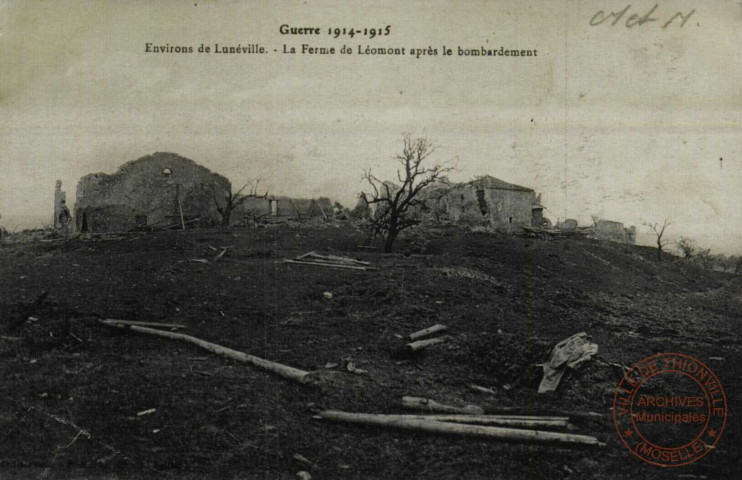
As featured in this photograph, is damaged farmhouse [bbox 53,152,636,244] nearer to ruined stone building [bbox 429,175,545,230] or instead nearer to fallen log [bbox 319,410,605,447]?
ruined stone building [bbox 429,175,545,230]

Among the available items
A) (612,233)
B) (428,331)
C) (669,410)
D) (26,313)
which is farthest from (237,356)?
(612,233)

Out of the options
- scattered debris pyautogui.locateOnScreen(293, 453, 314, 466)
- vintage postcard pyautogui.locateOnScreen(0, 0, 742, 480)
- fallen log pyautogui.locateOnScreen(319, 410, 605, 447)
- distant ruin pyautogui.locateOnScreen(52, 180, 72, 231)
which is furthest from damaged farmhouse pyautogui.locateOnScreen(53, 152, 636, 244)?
scattered debris pyautogui.locateOnScreen(293, 453, 314, 466)

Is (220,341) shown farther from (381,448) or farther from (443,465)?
(443,465)

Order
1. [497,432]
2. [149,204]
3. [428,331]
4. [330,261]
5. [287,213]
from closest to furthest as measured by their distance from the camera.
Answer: [497,432], [428,331], [330,261], [149,204], [287,213]

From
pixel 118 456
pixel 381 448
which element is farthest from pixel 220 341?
pixel 381 448

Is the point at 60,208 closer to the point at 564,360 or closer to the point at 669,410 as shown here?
the point at 564,360

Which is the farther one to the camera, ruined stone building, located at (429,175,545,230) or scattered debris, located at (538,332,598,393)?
ruined stone building, located at (429,175,545,230)

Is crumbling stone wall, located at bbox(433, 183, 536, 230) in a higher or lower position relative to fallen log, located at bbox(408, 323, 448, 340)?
higher
